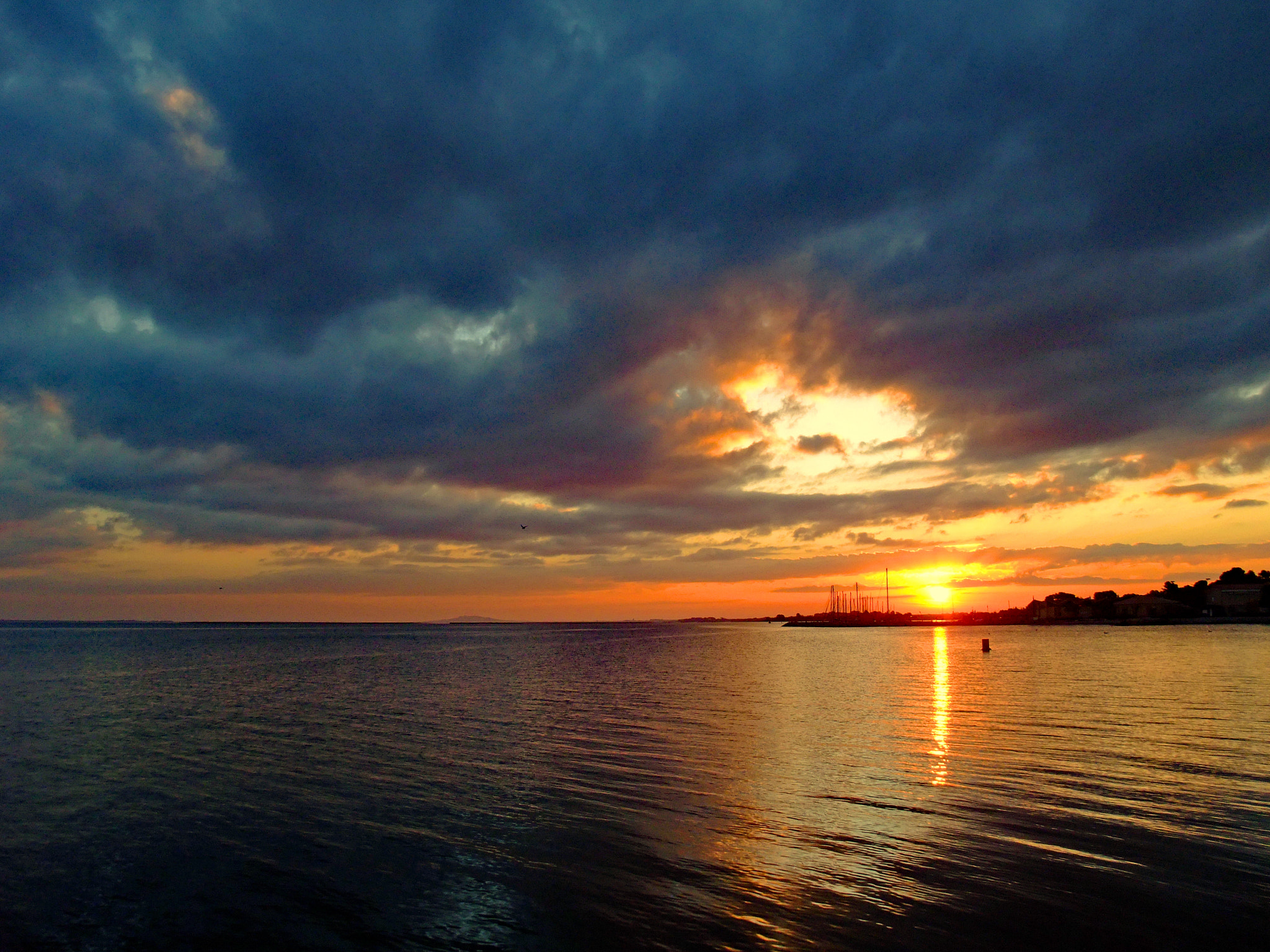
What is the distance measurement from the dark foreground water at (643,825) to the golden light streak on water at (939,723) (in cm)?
23

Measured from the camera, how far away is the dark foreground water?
13469 mm

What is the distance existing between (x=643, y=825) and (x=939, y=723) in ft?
77.5

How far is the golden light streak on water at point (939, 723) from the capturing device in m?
25.3

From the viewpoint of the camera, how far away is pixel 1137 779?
2369 cm

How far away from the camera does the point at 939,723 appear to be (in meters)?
37.0

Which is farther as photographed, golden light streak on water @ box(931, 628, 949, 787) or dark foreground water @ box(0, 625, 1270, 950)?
golden light streak on water @ box(931, 628, 949, 787)

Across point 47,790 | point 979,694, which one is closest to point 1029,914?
point 47,790

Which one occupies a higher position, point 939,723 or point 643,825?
point 643,825

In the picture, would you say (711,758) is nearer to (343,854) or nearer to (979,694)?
(343,854)

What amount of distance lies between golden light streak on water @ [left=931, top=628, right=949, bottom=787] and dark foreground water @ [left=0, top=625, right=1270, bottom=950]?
23 centimetres

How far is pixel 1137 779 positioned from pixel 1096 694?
28092 millimetres

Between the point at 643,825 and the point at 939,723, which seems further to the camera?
the point at 939,723

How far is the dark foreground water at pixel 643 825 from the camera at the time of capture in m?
13.5

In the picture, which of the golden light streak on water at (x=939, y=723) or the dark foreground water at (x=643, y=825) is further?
the golden light streak on water at (x=939, y=723)
